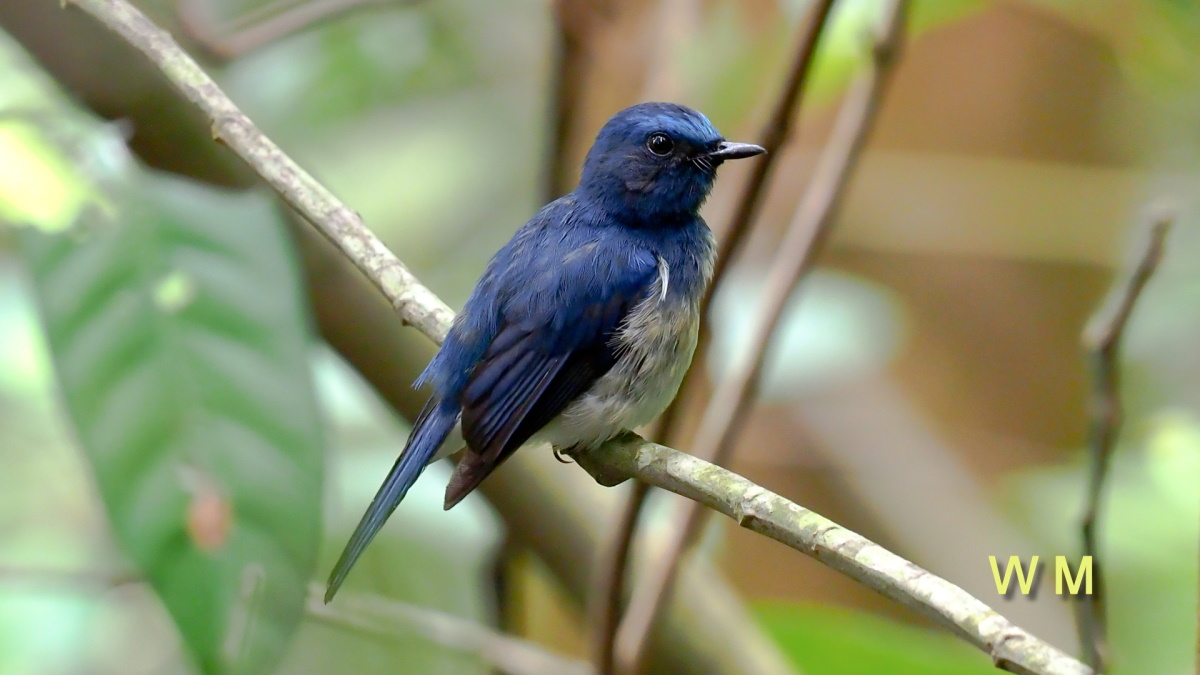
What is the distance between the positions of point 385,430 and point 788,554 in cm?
435

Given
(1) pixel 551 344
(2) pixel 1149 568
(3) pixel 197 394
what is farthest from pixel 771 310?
(3) pixel 197 394

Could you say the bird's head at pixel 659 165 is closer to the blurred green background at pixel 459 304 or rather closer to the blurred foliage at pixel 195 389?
the blurred green background at pixel 459 304

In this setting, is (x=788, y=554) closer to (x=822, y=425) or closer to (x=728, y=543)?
(x=728, y=543)

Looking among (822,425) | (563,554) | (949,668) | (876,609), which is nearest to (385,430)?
(563,554)

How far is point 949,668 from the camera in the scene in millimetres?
3127

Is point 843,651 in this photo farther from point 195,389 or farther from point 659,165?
point 195,389

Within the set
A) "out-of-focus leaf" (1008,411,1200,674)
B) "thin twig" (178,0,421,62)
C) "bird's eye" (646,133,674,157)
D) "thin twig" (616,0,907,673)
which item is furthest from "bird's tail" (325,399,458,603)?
"out-of-focus leaf" (1008,411,1200,674)

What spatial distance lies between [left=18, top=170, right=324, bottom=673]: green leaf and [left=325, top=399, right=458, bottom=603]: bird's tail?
17 cm

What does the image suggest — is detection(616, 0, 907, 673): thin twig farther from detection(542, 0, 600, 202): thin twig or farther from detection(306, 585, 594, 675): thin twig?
detection(542, 0, 600, 202): thin twig

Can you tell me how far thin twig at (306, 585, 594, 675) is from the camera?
3.16 m

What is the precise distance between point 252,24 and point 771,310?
76.9 inches

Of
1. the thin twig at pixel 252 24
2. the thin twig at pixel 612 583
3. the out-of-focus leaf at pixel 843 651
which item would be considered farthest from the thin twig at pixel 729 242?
the thin twig at pixel 252 24

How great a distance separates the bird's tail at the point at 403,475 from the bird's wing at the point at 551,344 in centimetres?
12

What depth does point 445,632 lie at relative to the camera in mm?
3244
